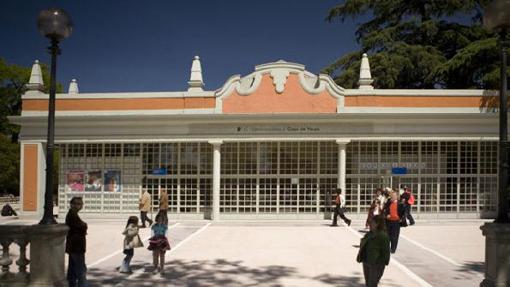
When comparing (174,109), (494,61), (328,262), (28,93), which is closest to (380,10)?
(494,61)

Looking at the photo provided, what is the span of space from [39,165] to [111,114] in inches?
144

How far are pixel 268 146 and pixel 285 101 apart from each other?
2121 millimetres

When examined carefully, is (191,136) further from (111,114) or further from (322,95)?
(322,95)

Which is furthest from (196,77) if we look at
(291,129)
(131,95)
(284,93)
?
(291,129)

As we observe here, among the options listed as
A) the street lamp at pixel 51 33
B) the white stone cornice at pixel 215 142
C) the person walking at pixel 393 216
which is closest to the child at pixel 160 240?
the street lamp at pixel 51 33

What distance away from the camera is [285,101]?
18641 mm

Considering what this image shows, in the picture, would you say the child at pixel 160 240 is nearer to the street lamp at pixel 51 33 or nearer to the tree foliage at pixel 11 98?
the street lamp at pixel 51 33

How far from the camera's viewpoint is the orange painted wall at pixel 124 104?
62.3 feet

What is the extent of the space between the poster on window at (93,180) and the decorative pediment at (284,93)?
19.2 ft

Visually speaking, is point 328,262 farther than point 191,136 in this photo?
No

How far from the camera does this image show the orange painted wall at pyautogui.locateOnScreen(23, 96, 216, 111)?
19.0 metres

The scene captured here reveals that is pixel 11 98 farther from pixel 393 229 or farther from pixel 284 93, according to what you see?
pixel 393 229

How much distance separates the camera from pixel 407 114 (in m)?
18.2

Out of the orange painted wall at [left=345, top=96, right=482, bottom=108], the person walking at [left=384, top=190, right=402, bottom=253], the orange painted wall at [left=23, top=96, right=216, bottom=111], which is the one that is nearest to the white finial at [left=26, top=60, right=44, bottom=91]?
the orange painted wall at [left=23, top=96, right=216, bottom=111]
